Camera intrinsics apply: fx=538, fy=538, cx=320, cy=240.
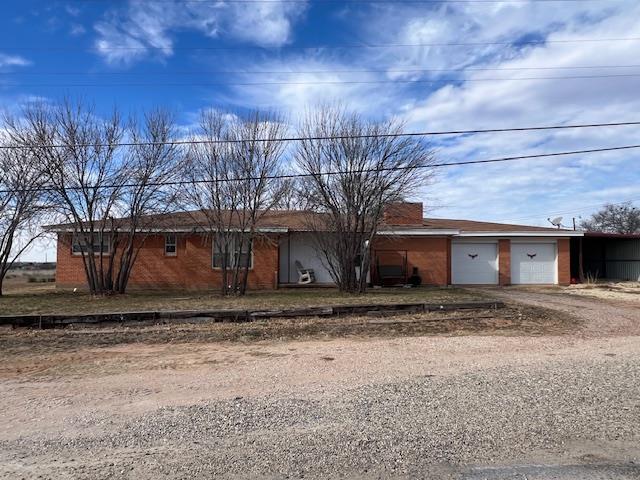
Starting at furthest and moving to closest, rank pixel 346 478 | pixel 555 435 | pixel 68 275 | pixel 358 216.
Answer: pixel 68 275 < pixel 358 216 < pixel 555 435 < pixel 346 478

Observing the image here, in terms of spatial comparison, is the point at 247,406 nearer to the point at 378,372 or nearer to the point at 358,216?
the point at 378,372

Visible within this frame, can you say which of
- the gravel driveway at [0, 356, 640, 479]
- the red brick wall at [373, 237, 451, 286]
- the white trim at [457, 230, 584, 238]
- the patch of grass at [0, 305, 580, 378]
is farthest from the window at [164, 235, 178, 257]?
the gravel driveway at [0, 356, 640, 479]

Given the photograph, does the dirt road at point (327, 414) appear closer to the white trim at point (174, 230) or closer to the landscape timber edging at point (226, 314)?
the landscape timber edging at point (226, 314)

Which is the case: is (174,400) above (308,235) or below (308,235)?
below

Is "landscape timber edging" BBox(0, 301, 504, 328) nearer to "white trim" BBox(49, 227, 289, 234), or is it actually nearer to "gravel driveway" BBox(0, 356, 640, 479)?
"gravel driveway" BBox(0, 356, 640, 479)

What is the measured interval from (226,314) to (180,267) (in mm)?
13311

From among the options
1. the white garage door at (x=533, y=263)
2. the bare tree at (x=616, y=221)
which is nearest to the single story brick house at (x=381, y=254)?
the white garage door at (x=533, y=263)

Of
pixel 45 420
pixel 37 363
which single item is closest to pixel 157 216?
pixel 37 363

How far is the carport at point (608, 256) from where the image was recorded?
106 feet

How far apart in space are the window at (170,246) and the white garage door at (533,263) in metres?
17.4

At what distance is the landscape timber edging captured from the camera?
12297mm

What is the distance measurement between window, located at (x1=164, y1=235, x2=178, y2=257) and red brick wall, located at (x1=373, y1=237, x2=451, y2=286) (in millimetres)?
10012

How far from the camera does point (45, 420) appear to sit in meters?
5.65

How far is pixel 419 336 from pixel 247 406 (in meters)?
6.14
